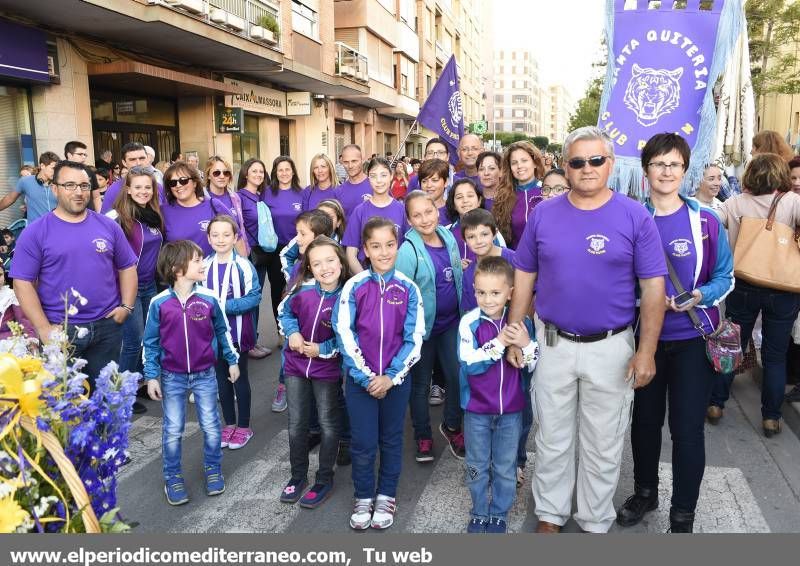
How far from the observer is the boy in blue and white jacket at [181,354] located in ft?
13.0

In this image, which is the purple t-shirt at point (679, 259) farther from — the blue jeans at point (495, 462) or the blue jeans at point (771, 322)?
the blue jeans at point (771, 322)

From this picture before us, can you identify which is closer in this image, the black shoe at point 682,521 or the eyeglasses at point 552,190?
the black shoe at point 682,521

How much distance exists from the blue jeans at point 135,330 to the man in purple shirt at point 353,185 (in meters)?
2.11

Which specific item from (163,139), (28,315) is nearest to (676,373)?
(28,315)

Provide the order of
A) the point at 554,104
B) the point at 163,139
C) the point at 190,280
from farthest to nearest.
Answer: the point at 554,104, the point at 163,139, the point at 190,280

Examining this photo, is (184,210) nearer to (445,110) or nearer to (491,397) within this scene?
(491,397)

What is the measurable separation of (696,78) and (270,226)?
4.16m

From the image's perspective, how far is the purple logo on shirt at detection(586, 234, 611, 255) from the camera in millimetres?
3002

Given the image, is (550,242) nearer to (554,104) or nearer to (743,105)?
(743,105)

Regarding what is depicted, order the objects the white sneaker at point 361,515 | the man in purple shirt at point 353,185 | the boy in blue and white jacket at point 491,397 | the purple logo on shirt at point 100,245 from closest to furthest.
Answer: the boy in blue and white jacket at point 491,397
the white sneaker at point 361,515
the purple logo on shirt at point 100,245
the man in purple shirt at point 353,185

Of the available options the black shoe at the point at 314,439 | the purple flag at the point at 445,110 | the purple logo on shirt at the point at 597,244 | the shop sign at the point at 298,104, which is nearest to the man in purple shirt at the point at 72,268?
the black shoe at the point at 314,439

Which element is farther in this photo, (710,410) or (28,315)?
(710,410)

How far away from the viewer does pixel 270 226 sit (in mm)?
6672

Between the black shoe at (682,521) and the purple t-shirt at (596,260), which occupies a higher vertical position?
the purple t-shirt at (596,260)
